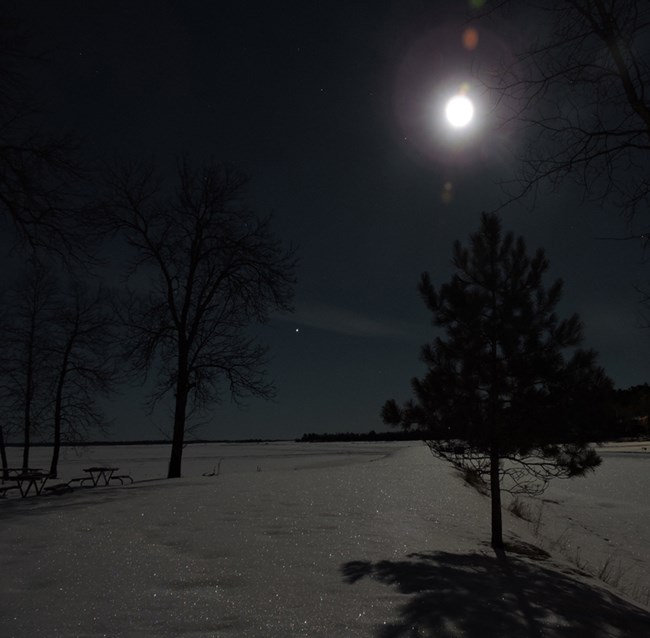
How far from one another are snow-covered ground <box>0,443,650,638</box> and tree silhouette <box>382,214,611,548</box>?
1.52 meters

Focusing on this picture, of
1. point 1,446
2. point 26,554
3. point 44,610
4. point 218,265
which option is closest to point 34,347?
point 1,446

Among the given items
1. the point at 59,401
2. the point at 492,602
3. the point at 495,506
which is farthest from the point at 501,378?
the point at 59,401

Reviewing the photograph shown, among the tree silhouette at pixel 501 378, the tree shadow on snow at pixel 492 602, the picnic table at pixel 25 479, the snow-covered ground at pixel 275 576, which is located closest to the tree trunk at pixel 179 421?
the picnic table at pixel 25 479

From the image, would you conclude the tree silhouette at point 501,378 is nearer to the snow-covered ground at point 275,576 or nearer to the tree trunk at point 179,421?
the snow-covered ground at point 275,576

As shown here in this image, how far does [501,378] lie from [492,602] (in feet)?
14.7

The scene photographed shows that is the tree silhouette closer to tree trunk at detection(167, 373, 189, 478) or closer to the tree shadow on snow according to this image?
the tree shadow on snow

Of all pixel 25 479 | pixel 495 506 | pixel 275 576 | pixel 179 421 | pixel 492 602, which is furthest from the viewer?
pixel 179 421

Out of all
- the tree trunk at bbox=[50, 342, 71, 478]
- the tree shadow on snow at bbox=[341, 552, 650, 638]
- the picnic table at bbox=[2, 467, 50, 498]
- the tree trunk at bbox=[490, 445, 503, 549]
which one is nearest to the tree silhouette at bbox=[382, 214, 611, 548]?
the tree trunk at bbox=[490, 445, 503, 549]

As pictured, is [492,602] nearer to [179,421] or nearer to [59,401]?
[179,421]

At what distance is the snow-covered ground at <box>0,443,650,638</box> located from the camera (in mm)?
3930

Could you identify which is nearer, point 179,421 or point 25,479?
point 25,479

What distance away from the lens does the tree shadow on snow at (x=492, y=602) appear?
163 inches

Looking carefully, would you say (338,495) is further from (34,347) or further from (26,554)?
(34,347)

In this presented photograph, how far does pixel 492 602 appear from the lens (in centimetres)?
486
